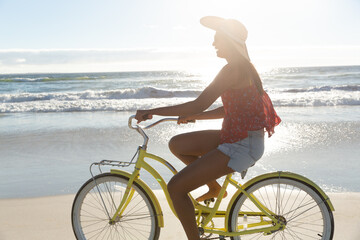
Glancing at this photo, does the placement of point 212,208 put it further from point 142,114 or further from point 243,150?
point 142,114

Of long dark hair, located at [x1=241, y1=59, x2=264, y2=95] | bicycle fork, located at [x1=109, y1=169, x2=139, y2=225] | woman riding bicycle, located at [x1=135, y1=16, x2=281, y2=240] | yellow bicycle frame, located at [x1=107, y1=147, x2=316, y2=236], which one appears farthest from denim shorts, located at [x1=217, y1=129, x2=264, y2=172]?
bicycle fork, located at [x1=109, y1=169, x2=139, y2=225]

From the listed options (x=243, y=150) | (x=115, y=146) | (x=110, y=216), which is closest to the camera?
(x=243, y=150)

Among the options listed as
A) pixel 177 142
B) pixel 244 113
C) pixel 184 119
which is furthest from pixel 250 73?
pixel 177 142

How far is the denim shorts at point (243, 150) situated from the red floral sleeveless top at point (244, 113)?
0.03m

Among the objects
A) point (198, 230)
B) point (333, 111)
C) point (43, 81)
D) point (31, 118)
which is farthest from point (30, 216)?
point (43, 81)

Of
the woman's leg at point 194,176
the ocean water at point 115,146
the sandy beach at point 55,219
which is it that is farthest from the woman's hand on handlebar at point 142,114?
the ocean water at point 115,146

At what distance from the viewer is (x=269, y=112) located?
2537 mm

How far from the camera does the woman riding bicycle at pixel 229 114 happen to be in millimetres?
2387

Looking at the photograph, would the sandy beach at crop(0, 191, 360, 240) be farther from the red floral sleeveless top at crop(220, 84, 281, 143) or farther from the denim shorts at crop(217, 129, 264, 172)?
the red floral sleeveless top at crop(220, 84, 281, 143)

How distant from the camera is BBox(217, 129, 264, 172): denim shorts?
98.2 inches

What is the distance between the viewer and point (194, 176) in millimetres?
2508

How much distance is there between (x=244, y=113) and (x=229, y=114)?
0.32 ft

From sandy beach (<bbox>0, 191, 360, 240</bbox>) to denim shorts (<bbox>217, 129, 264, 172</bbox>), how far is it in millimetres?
1288

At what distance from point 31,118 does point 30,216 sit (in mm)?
8882
